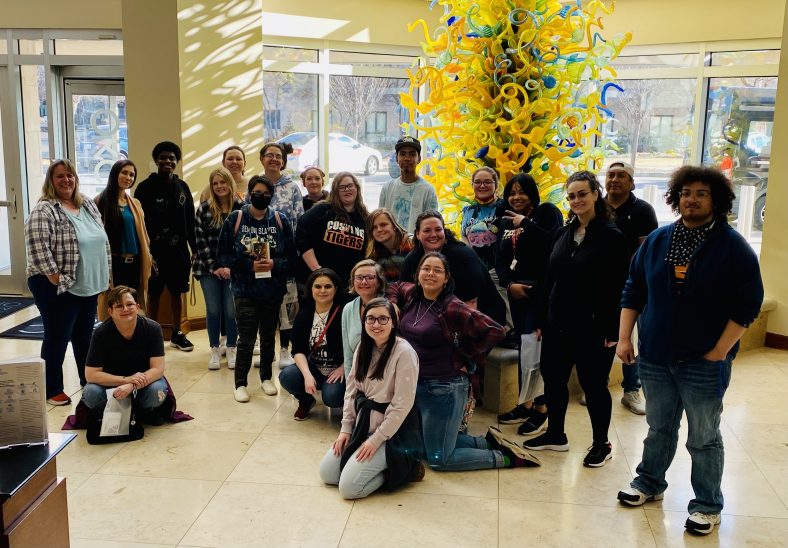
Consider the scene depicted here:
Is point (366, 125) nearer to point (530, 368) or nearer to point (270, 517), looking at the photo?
point (530, 368)

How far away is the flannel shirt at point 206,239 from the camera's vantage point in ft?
16.9

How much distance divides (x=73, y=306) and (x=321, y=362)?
5.04 ft

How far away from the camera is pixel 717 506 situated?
10.4 feet

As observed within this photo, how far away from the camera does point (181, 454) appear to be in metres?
3.90

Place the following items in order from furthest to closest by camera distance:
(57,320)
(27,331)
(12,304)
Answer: (12,304) → (27,331) → (57,320)

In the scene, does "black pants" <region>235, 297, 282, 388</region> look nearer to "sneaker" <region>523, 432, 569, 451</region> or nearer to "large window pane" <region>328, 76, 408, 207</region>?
"sneaker" <region>523, 432, 569, 451</region>

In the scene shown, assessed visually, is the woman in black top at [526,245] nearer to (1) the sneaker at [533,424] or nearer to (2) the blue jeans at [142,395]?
(1) the sneaker at [533,424]

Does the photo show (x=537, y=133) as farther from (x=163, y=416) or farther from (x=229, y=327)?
(x=163, y=416)

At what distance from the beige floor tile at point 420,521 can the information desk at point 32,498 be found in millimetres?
1155

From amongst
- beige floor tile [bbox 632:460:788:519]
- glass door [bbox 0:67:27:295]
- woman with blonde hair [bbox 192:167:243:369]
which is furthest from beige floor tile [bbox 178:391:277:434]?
glass door [bbox 0:67:27:295]

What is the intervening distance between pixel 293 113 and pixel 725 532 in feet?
18.5

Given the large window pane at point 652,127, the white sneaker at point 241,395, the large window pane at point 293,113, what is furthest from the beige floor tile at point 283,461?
the large window pane at point 652,127

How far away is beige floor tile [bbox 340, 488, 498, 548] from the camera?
3.06 m

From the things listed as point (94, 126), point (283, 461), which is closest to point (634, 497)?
point (283, 461)
